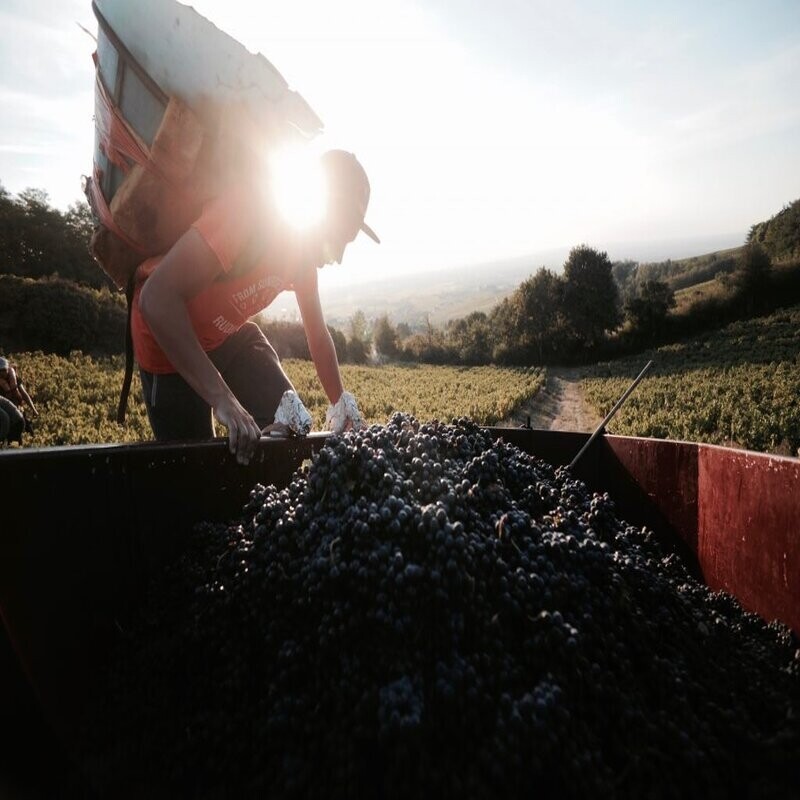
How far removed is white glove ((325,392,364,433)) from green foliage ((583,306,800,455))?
10.5m

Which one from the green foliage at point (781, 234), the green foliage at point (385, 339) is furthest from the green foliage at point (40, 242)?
the green foliage at point (781, 234)

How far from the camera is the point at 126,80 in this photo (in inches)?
86.7

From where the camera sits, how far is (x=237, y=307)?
2436 mm

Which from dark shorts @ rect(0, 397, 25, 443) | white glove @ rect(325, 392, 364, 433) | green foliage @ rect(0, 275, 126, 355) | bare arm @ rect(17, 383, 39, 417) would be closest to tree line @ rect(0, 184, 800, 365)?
green foliage @ rect(0, 275, 126, 355)

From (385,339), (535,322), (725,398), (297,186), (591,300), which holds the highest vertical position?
(591,300)

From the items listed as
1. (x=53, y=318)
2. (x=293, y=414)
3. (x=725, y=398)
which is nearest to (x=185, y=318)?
(x=293, y=414)

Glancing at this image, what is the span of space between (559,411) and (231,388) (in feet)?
64.3

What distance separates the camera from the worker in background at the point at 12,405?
691 centimetres

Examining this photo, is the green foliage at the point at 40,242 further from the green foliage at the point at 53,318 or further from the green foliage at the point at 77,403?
the green foliage at the point at 77,403

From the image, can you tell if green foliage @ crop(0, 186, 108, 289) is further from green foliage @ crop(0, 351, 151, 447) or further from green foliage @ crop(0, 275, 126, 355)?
green foliage @ crop(0, 351, 151, 447)

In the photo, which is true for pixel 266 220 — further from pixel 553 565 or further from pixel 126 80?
pixel 553 565

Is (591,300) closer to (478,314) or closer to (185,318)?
(478,314)

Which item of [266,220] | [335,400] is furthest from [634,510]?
[266,220]

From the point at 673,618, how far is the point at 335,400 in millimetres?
1999
